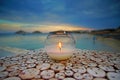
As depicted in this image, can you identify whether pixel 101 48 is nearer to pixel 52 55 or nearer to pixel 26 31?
pixel 52 55

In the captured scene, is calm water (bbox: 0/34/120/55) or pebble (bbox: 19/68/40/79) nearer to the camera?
pebble (bbox: 19/68/40/79)

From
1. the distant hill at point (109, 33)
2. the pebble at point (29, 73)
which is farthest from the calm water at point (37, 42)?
the pebble at point (29, 73)

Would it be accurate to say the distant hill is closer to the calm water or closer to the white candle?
the calm water

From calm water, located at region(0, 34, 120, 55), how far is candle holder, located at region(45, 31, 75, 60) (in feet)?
2.57

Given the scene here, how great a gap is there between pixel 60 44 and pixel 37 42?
94 cm

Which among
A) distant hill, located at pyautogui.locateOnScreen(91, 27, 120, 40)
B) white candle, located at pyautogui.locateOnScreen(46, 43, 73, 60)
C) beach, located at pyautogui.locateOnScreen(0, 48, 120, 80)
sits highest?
distant hill, located at pyautogui.locateOnScreen(91, 27, 120, 40)

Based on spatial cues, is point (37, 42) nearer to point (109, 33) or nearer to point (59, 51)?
point (59, 51)

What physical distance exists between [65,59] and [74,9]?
97 cm

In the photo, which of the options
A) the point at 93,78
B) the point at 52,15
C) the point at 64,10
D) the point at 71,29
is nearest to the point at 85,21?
the point at 71,29

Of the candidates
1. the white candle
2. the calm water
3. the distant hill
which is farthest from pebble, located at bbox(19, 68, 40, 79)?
the distant hill

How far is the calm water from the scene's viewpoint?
5.46 ft

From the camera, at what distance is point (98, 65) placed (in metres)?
0.94

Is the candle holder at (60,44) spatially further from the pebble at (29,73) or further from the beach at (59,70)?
the pebble at (29,73)

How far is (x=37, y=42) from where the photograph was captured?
1814 millimetres
